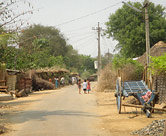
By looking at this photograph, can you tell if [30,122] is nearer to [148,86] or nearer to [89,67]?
[148,86]

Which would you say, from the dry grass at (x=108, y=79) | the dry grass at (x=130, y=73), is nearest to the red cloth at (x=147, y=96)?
the dry grass at (x=130, y=73)

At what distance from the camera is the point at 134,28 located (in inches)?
1398

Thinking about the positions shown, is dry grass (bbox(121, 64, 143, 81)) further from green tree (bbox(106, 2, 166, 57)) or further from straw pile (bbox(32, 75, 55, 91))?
straw pile (bbox(32, 75, 55, 91))

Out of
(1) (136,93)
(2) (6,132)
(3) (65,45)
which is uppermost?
(3) (65,45)

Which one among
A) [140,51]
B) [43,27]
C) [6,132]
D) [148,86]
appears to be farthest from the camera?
[43,27]

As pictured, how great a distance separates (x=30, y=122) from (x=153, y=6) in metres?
30.2

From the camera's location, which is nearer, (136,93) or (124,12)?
(136,93)

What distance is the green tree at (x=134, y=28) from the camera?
113 ft

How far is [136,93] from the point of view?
38.9 feet

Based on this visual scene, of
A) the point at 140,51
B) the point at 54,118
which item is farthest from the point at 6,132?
the point at 140,51

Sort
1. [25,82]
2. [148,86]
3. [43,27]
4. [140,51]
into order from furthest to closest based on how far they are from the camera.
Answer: [43,27]
[140,51]
[25,82]
[148,86]

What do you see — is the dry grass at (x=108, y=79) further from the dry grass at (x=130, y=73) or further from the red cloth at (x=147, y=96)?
the red cloth at (x=147, y=96)

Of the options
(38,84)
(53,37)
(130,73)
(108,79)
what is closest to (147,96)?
(130,73)

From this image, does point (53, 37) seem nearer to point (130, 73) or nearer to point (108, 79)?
point (108, 79)
